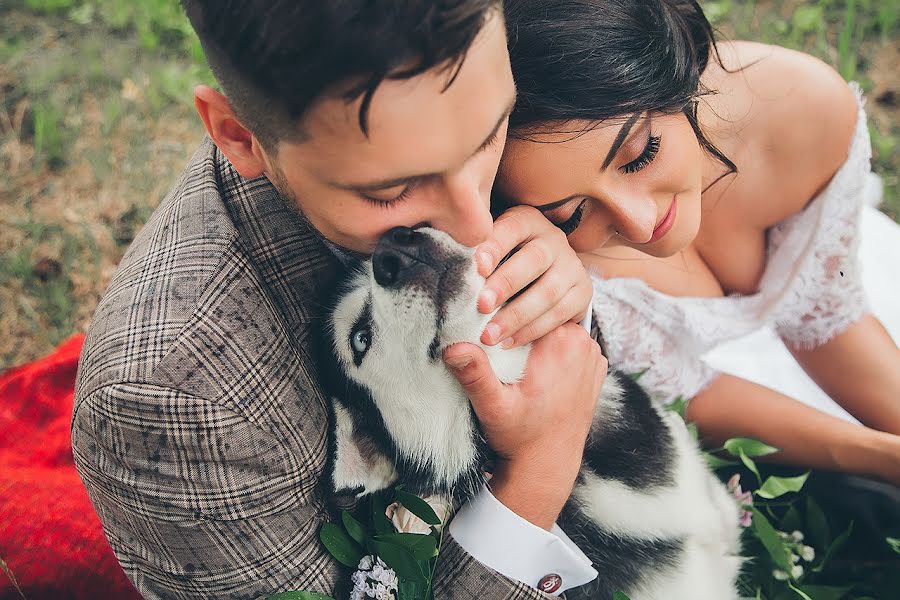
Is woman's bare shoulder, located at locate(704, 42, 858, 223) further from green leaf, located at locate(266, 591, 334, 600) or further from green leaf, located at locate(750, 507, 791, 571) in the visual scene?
green leaf, located at locate(266, 591, 334, 600)

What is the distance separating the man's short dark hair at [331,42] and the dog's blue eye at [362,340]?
0.49 meters

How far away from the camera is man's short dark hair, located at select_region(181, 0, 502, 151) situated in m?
1.18

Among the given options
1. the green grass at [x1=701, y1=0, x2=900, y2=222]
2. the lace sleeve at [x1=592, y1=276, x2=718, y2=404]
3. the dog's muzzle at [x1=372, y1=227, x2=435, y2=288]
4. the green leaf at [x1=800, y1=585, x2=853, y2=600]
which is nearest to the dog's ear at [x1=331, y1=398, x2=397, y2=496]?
the dog's muzzle at [x1=372, y1=227, x2=435, y2=288]

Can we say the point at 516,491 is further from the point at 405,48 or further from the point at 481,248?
the point at 405,48

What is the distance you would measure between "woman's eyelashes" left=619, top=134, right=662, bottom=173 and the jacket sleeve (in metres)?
0.90

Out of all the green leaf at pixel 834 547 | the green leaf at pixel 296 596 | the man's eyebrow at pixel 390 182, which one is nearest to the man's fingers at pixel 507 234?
the man's eyebrow at pixel 390 182

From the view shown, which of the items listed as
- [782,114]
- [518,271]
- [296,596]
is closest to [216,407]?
[296,596]

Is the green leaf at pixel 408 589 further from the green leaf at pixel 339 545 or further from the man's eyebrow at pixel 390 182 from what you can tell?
the man's eyebrow at pixel 390 182

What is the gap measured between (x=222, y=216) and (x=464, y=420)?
2.24 feet

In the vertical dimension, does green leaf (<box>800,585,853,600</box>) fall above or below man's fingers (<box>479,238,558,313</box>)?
below

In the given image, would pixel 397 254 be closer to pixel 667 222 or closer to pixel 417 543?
pixel 417 543

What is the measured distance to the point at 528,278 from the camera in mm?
1644

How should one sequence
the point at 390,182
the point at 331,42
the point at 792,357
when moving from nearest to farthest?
the point at 331,42, the point at 390,182, the point at 792,357

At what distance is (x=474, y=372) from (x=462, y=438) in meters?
0.24
